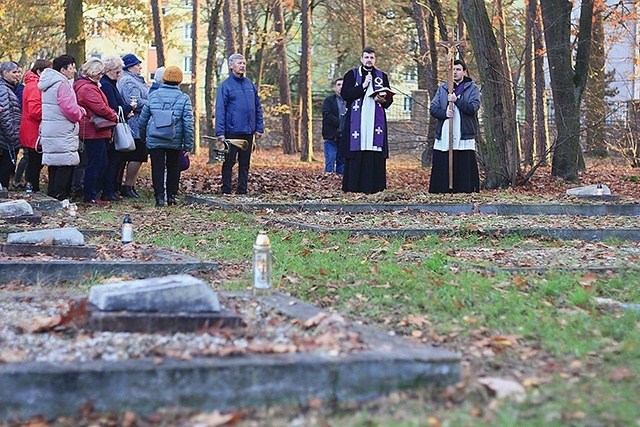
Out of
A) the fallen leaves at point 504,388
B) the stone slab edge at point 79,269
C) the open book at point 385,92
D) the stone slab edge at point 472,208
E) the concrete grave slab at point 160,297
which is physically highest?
the open book at point 385,92

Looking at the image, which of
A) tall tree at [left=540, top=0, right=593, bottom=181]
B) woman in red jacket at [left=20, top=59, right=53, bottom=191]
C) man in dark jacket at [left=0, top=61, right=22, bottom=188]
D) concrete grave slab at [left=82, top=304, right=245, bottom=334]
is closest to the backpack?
woman in red jacket at [left=20, top=59, right=53, bottom=191]

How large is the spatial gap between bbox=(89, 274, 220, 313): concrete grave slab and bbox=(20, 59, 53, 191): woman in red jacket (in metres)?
9.01

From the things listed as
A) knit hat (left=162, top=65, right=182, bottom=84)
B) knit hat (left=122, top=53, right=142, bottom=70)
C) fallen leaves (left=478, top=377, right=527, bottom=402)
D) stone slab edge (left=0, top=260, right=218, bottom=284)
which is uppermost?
knit hat (left=122, top=53, right=142, bottom=70)

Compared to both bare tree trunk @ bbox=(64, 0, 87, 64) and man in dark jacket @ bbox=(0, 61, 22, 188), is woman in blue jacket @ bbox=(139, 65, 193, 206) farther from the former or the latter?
bare tree trunk @ bbox=(64, 0, 87, 64)

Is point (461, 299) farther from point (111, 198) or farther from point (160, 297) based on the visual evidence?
point (111, 198)

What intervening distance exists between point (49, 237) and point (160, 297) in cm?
357

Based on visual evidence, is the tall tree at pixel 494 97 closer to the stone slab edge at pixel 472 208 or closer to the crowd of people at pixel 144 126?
the crowd of people at pixel 144 126

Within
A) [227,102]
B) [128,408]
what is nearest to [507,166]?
[227,102]

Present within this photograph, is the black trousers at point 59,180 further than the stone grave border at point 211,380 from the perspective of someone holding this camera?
Yes

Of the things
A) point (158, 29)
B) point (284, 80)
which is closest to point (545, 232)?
point (158, 29)

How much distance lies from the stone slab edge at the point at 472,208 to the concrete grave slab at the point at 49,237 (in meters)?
4.19

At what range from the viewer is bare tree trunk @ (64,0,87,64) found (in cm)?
2088

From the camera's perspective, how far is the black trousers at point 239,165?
15305 millimetres

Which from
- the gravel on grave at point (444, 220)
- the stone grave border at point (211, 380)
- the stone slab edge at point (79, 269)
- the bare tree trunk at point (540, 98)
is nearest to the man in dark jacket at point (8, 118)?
the gravel on grave at point (444, 220)
